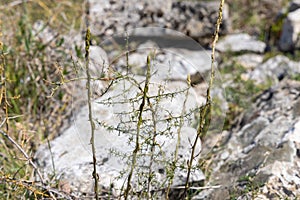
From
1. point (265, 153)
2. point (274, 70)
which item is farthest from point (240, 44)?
point (265, 153)

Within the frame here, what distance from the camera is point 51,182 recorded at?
8.53 ft

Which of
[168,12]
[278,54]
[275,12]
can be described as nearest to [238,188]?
[278,54]

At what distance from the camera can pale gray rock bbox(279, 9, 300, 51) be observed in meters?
4.75

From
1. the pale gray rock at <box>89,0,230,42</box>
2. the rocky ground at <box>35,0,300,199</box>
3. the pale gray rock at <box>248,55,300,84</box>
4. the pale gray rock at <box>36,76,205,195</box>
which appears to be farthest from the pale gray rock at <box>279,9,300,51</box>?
the pale gray rock at <box>36,76,205,195</box>

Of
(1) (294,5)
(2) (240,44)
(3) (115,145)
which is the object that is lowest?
(3) (115,145)

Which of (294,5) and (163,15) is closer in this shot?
(294,5)

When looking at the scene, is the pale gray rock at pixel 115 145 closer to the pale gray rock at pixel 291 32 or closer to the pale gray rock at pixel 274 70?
the pale gray rock at pixel 274 70

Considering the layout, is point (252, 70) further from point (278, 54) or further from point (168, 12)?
point (168, 12)

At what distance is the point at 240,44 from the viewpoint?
199 inches

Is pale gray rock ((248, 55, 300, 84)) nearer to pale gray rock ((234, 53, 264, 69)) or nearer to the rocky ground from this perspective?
the rocky ground

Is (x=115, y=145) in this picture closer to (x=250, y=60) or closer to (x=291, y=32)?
(x=250, y=60)

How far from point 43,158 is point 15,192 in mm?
400

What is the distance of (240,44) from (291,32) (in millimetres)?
530

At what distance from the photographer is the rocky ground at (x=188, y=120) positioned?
2.16m
